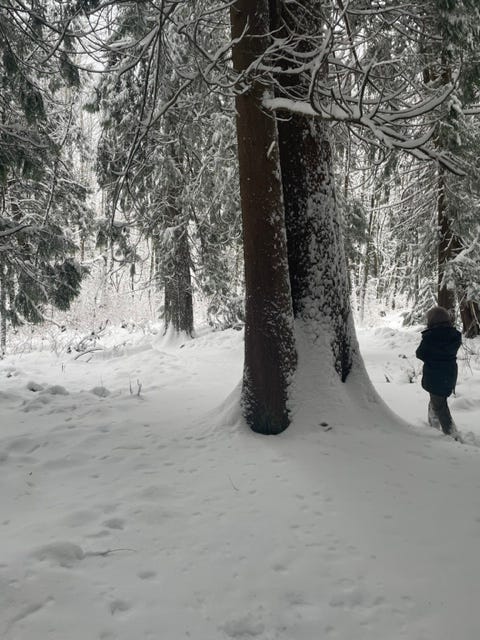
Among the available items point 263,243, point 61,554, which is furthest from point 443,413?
point 61,554

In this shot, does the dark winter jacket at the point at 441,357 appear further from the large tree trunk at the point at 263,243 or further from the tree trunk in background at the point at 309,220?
the large tree trunk at the point at 263,243

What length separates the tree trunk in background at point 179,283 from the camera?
12.4 metres

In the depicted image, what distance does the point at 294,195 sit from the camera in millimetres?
4605

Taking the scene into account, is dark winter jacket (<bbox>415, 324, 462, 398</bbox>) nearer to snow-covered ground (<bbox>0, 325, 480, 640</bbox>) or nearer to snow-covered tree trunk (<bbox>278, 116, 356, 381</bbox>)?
snow-covered ground (<bbox>0, 325, 480, 640</bbox>)

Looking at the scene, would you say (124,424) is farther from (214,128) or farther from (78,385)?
(214,128)

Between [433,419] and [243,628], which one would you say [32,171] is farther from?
[433,419]

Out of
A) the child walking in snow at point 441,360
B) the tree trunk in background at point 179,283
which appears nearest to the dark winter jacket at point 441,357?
the child walking in snow at point 441,360

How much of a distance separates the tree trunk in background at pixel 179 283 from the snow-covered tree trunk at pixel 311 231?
7850mm

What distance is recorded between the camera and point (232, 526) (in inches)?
110

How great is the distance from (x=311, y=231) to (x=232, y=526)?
9.97ft

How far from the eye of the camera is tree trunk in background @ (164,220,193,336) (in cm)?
1239

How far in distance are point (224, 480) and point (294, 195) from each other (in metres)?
2.97

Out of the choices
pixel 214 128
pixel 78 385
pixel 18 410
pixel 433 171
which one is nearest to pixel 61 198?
pixel 214 128

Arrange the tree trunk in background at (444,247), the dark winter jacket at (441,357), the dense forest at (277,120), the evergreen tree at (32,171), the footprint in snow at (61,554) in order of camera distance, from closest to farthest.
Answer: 1. the footprint in snow at (61,554)
2. the dense forest at (277,120)
3. the evergreen tree at (32,171)
4. the dark winter jacket at (441,357)
5. the tree trunk in background at (444,247)
